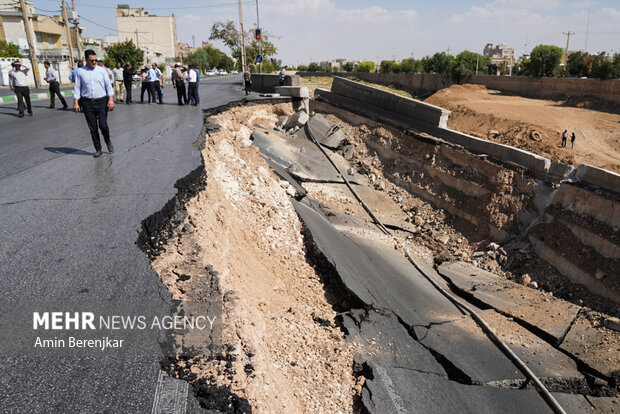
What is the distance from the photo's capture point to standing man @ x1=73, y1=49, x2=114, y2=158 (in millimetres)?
6430

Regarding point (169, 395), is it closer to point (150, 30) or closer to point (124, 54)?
point (124, 54)

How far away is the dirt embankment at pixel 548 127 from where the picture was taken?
16156mm

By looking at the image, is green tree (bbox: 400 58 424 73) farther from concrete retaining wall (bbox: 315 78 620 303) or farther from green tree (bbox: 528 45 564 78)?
concrete retaining wall (bbox: 315 78 620 303)

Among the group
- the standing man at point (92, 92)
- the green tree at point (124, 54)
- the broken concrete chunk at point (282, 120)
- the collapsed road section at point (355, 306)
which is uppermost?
the green tree at point (124, 54)

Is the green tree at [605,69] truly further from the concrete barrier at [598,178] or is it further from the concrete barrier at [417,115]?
the concrete barrier at [598,178]

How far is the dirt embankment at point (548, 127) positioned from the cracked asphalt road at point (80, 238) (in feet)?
46.7

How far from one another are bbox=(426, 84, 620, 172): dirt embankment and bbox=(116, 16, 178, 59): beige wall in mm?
74323

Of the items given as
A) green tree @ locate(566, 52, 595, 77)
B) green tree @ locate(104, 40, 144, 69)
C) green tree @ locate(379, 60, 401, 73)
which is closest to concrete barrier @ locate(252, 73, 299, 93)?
green tree @ locate(566, 52, 595, 77)

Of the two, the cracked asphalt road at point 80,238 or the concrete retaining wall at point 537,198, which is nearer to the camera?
the cracked asphalt road at point 80,238

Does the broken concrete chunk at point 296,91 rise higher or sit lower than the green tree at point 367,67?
lower

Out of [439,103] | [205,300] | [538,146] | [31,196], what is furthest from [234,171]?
[439,103]

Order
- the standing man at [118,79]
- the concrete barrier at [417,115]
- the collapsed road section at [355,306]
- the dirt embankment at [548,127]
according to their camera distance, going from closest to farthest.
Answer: the collapsed road section at [355,306]
the concrete barrier at [417,115]
the standing man at [118,79]
the dirt embankment at [548,127]

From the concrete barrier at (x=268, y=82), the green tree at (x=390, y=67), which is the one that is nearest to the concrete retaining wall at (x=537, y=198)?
the concrete barrier at (x=268, y=82)

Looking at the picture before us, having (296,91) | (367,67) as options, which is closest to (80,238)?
(296,91)
